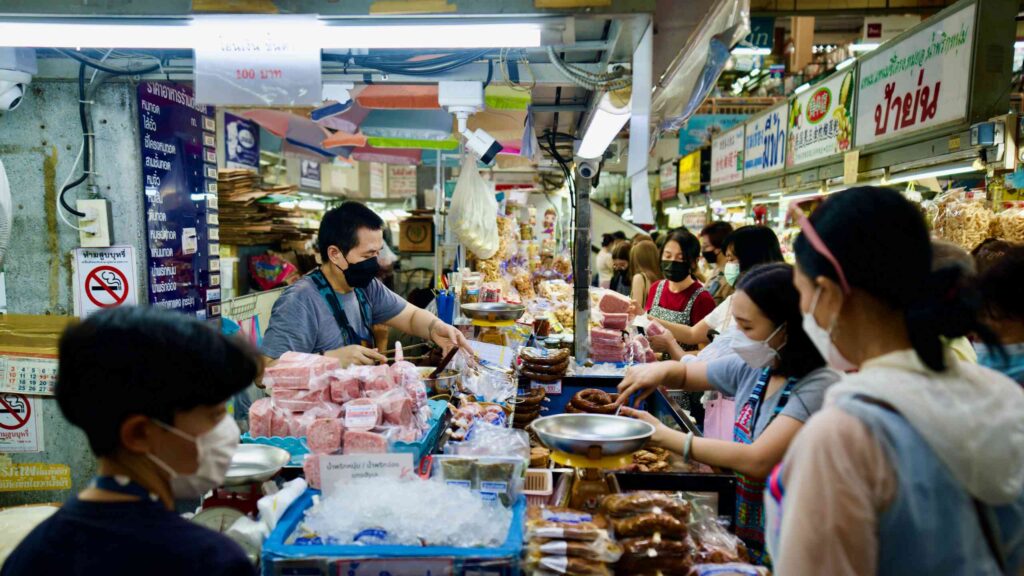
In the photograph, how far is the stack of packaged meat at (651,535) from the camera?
1.89 metres

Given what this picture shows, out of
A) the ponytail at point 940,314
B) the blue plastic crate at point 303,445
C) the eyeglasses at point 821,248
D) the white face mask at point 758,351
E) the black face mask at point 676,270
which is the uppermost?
the eyeglasses at point 821,248

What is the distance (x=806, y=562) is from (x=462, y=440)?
5.40ft

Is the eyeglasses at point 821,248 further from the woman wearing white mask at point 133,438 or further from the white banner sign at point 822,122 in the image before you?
the white banner sign at point 822,122

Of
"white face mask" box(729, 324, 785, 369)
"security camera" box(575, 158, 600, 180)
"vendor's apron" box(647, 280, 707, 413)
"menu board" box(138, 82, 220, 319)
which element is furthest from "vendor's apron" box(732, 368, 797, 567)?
"menu board" box(138, 82, 220, 319)

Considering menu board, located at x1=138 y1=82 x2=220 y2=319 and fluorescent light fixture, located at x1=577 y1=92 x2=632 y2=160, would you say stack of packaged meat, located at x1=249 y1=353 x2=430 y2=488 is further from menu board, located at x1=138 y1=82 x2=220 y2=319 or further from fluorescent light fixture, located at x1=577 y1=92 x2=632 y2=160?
fluorescent light fixture, located at x1=577 y1=92 x2=632 y2=160

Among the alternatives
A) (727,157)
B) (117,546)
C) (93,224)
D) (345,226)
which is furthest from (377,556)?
(727,157)

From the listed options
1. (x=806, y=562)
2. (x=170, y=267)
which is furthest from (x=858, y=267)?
(x=170, y=267)

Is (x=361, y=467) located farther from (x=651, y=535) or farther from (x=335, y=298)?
(x=335, y=298)

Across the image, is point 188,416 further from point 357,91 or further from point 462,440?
point 357,91

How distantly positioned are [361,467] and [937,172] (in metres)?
5.92

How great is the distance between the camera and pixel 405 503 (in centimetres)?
182

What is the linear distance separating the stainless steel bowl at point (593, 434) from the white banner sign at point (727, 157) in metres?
10.0

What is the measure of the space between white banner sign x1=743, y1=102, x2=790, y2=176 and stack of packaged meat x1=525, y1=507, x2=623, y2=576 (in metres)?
8.71

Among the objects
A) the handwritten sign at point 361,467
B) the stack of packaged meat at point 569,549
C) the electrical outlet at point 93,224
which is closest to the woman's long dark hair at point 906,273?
the stack of packaged meat at point 569,549
